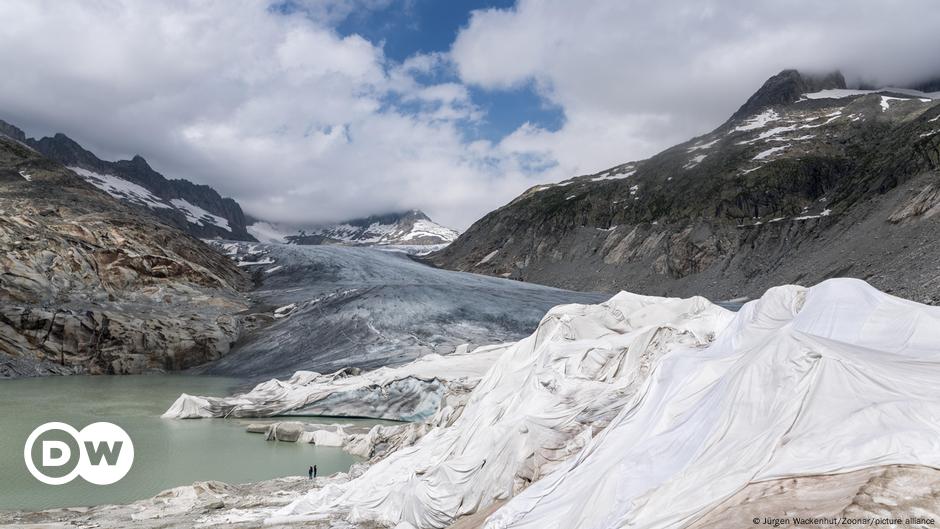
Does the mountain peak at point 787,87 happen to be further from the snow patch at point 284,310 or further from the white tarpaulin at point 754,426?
the white tarpaulin at point 754,426

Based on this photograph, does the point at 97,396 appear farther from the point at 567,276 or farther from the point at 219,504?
the point at 567,276

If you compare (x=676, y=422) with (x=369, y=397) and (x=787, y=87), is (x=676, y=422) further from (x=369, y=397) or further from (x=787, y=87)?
(x=787, y=87)

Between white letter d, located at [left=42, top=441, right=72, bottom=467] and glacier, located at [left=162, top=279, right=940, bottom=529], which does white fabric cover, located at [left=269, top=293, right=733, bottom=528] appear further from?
white letter d, located at [left=42, top=441, right=72, bottom=467]

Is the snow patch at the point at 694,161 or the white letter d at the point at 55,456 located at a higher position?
the snow patch at the point at 694,161

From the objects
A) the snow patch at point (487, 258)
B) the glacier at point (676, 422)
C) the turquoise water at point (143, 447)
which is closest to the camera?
the glacier at point (676, 422)

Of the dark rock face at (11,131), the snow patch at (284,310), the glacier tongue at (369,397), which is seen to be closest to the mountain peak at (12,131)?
the dark rock face at (11,131)

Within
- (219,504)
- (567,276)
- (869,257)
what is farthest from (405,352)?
(567,276)
